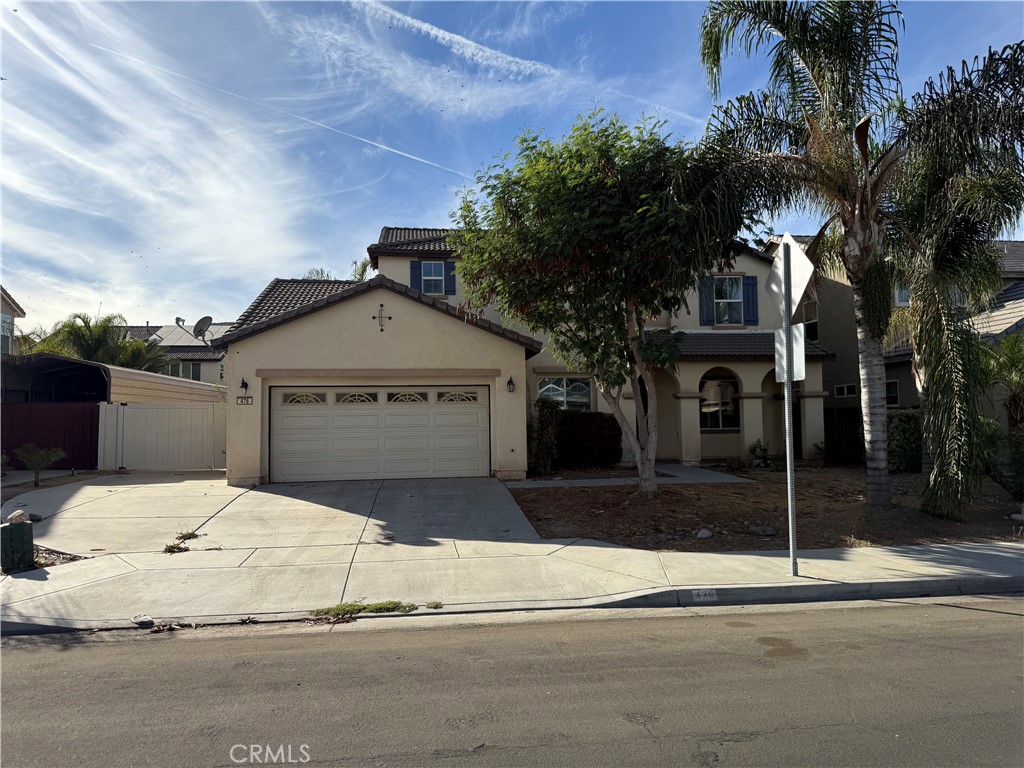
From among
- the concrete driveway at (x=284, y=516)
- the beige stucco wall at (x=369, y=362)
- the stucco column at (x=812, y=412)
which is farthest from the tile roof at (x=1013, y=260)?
the concrete driveway at (x=284, y=516)

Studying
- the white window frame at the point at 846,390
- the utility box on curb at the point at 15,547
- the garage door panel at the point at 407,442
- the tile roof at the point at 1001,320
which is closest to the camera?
the utility box on curb at the point at 15,547

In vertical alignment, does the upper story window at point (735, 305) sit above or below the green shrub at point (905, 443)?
above

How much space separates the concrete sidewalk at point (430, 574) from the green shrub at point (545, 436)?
17.1 feet

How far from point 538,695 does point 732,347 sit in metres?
15.3

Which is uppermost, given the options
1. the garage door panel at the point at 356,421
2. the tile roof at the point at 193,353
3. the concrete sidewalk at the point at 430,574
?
the tile roof at the point at 193,353

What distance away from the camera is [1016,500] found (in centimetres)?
1070

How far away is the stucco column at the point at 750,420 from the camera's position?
18.1 m

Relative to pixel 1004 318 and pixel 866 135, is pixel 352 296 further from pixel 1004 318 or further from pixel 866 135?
pixel 1004 318

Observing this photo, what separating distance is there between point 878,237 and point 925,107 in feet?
6.51

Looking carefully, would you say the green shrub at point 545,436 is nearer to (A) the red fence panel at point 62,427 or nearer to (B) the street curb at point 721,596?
(B) the street curb at point 721,596

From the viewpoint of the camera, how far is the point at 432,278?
61.2 feet

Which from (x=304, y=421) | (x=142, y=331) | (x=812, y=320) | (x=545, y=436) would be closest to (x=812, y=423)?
(x=812, y=320)

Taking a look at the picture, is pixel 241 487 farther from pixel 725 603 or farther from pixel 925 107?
pixel 925 107

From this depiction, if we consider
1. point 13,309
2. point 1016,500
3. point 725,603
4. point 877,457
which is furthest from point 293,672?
point 13,309
